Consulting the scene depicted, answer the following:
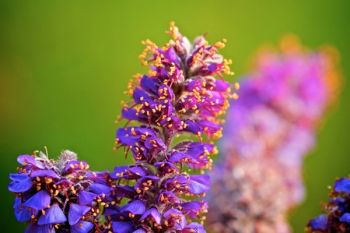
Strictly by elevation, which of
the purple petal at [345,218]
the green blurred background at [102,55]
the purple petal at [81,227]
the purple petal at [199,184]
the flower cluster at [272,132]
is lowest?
the purple petal at [81,227]

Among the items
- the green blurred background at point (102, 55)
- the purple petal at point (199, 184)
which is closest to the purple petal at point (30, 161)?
the purple petal at point (199, 184)

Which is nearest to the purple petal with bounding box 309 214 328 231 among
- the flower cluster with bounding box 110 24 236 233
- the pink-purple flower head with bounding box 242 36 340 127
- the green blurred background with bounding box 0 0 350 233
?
the flower cluster with bounding box 110 24 236 233

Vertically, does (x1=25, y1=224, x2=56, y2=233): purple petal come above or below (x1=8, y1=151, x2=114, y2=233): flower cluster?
below

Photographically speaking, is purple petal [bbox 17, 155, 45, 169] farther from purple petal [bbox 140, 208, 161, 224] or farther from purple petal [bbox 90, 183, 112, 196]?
purple petal [bbox 140, 208, 161, 224]

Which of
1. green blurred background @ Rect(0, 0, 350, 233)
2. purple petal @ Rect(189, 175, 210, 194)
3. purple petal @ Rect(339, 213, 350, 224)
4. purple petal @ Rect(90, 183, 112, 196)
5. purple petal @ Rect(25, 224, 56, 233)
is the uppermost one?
green blurred background @ Rect(0, 0, 350, 233)

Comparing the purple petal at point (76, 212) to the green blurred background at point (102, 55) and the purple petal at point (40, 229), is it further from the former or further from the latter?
the green blurred background at point (102, 55)

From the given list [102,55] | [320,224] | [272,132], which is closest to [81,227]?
[320,224]
